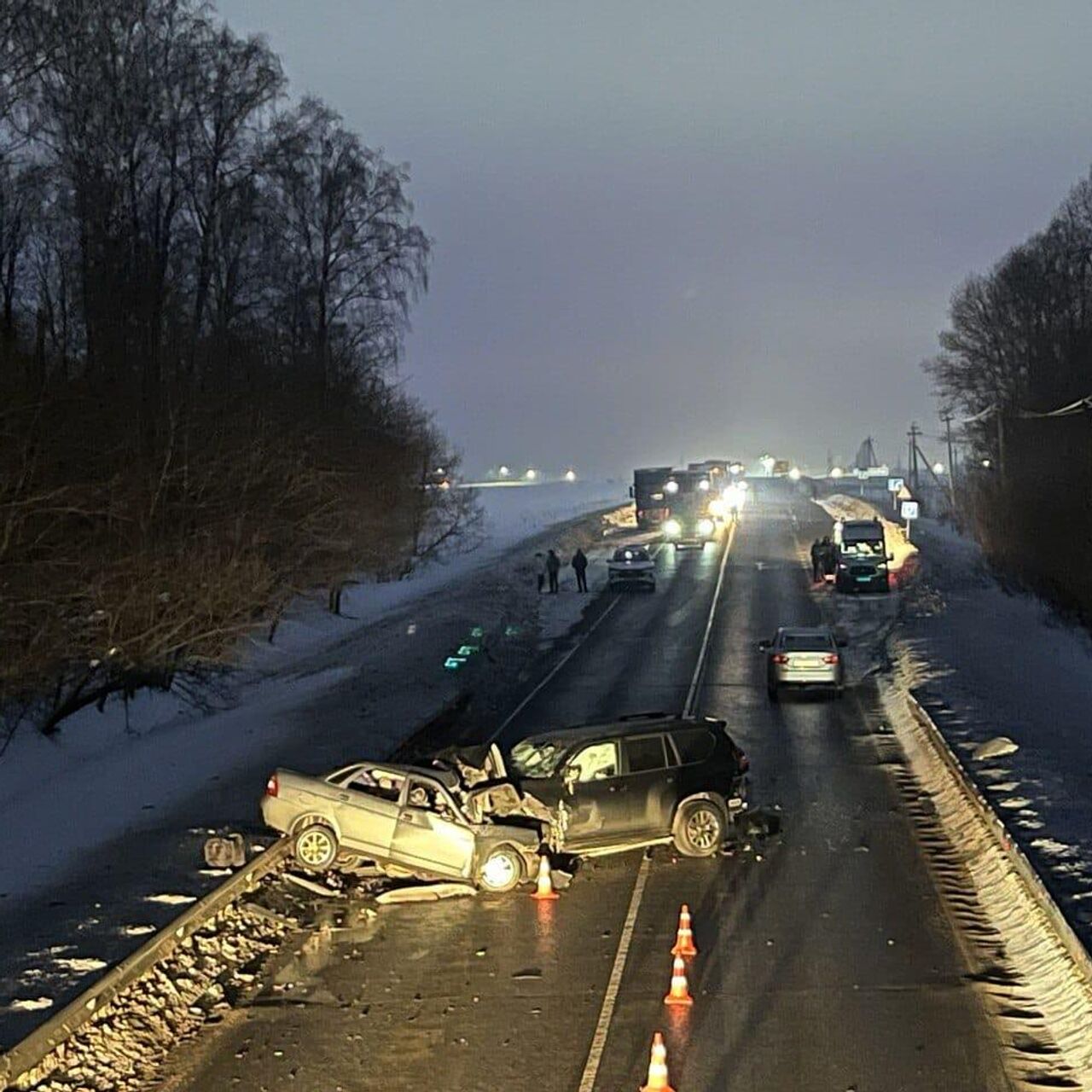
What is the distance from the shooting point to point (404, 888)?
15734mm

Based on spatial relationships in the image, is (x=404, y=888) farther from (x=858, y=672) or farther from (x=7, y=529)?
(x=858, y=672)

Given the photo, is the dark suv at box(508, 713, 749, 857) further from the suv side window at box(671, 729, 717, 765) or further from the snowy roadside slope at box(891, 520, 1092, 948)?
the snowy roadside slope at box(891, 520, 1092, 948)

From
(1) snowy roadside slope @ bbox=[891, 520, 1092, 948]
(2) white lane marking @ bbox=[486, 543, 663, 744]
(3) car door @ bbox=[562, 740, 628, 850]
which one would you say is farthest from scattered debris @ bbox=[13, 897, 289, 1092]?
(2) white lane marking @ bbox=[486, 543, 663, 744]

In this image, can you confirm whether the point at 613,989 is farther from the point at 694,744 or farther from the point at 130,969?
the point at 694,744

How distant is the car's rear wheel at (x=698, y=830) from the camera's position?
17.2 m

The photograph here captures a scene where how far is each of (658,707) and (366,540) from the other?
51.6 feet

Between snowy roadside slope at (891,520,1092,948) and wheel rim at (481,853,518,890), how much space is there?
5.63m

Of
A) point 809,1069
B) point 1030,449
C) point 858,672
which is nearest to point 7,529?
point 809,1069

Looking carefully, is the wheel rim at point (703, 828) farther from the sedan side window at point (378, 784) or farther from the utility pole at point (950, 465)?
the utility pole at point (950, 465)

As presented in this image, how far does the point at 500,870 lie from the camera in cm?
1577

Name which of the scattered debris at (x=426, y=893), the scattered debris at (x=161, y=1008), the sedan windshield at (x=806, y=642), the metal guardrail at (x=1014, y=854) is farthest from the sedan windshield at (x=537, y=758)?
the sedan windshield at (x=806, y=642)

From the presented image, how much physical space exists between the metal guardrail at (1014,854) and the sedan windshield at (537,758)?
521 cm

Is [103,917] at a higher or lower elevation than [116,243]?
lower

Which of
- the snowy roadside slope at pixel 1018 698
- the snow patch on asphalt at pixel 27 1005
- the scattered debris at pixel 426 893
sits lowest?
the snowy roadside slope at pixel 1018 698
